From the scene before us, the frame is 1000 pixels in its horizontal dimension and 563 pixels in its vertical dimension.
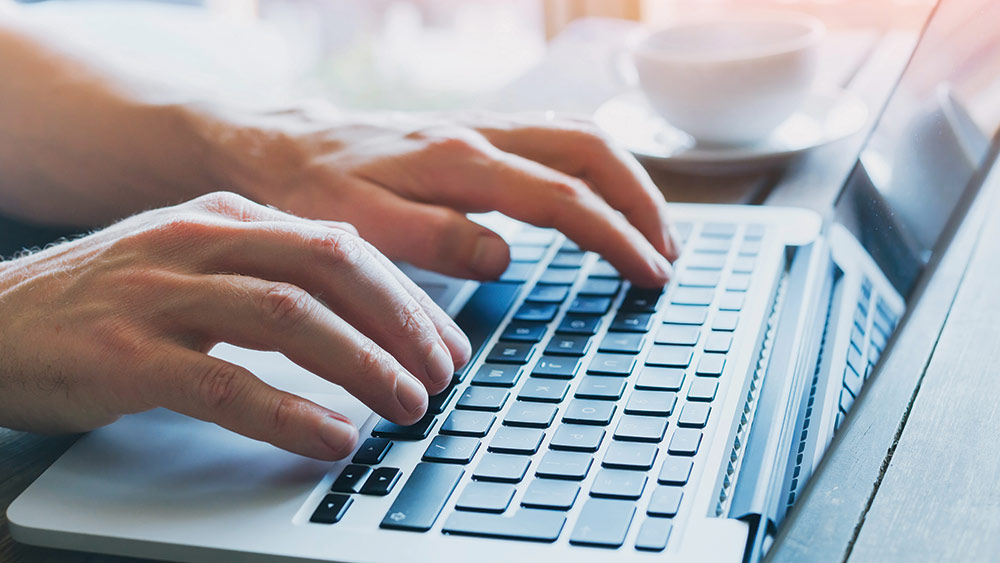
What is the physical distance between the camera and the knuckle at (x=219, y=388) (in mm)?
425

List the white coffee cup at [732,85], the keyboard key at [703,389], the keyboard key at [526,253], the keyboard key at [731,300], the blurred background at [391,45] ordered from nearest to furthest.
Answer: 1. the keyboard key at [703,389]
2. the keyboard key at [731,300]
3. the keyboard key at [526,253]
4. the white coffee cup at [732,85]
5. the blurred background at [391,45]

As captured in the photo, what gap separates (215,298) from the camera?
0.45m

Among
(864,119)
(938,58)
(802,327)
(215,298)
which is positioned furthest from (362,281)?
(864,119)

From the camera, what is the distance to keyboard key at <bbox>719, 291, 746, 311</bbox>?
556 millimetres

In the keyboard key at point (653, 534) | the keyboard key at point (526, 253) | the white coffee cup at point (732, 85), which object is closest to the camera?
the keyboard key at point (653, 534)

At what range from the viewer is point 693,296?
1.90 ft

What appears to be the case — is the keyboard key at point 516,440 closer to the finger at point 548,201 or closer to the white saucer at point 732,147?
the finger at point 548,201

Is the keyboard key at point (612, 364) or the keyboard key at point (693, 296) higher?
the keyboard key at point (693, 296)

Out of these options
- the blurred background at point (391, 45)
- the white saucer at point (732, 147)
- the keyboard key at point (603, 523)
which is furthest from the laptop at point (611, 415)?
the blurred background at point (391, 45)

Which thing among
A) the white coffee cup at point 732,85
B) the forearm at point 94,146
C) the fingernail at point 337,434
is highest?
the white coffee cup at point 732,85

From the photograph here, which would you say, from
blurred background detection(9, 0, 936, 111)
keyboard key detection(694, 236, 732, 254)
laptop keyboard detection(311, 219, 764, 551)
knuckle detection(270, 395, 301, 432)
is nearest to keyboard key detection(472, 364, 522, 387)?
laptop keyboard detection(311, 219, 764, 551)

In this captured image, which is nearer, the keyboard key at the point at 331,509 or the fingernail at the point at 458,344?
Answer: the keyboard key at the point at 331,509

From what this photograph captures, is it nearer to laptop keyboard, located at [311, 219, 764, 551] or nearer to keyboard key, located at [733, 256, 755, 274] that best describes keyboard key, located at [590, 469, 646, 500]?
laptop keyboard, located at [311, 219, 764, 551]

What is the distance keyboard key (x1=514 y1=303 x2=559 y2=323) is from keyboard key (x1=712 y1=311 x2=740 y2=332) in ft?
0.32
